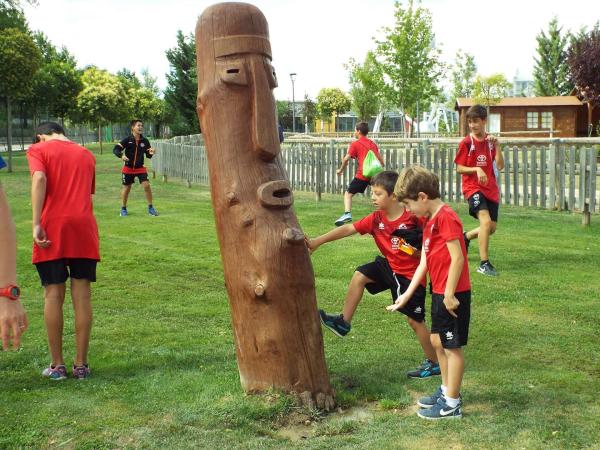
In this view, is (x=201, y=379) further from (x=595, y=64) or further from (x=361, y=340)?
(x=595, y=64)

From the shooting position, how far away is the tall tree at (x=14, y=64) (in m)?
25.4

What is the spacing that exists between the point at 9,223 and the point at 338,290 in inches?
205

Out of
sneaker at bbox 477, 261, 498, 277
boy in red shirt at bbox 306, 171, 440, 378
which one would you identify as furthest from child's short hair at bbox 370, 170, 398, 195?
sneaker at bbox 477, 261, 498, 277

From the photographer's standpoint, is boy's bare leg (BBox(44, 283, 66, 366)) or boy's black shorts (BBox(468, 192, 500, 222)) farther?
boy's black shorts (BBox(468, 192, 500, 222))

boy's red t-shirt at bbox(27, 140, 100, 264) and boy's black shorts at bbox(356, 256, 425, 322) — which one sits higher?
boy's red t-shirt at bbox(27, 140, 100, 264)

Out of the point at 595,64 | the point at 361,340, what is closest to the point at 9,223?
the point at 361,340

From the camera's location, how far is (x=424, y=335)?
501 centimetres

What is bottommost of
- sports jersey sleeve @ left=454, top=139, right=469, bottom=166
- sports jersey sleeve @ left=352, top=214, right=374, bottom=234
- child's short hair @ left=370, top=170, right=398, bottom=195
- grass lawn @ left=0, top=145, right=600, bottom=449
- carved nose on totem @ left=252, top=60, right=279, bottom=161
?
grass lawn @ left=0, top=145, right=600, bottom=449

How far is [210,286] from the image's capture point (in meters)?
7.95

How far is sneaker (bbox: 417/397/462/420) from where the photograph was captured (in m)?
4.14

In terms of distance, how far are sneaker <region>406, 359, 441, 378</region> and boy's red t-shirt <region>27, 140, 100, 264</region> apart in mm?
2329

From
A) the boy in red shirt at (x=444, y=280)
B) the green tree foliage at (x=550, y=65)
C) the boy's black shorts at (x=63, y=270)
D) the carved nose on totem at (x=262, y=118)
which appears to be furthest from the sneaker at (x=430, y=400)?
the green tree foliage at (x=550, y=65)

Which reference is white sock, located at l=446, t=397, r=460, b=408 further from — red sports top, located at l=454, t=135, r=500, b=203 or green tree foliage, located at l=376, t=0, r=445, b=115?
green tree foliage, located at l=376, t=0, r=445, b=115

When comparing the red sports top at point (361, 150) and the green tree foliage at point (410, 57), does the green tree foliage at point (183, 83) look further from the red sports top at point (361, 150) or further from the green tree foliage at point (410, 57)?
the red sports top at point (361, 150)
